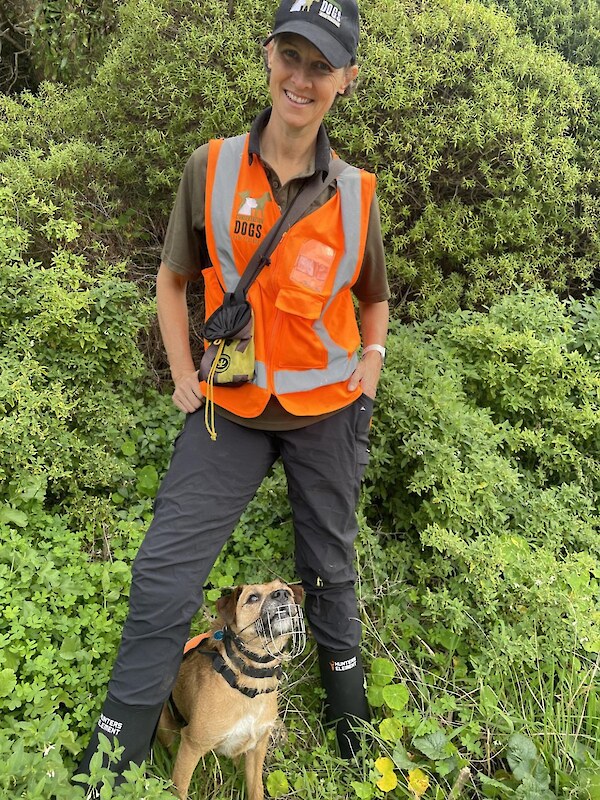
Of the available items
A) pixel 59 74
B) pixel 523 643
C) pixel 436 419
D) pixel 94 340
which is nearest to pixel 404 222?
pixel 436 419

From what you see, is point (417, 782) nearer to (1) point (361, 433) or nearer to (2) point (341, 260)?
(1) point (361, 433)

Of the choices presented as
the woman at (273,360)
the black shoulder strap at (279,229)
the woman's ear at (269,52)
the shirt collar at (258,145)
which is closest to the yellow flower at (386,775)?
the woman at (273,360)

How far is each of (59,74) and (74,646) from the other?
208 inches

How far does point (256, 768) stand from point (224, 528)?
3.58ft

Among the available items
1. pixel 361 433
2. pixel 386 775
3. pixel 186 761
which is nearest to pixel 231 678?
pixel 186 761

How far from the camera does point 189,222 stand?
7.62 ft

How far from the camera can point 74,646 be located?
8.57 ft

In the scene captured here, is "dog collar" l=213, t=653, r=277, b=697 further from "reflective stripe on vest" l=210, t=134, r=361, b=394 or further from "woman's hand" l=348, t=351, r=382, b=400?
"woman's hand" l=348, t=351, r=382, b=400

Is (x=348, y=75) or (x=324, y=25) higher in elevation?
(x=324, y=25)

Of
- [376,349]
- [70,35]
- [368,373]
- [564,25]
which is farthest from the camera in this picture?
[564,25]

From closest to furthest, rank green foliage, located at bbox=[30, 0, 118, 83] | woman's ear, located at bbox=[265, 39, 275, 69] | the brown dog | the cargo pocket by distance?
woman's ear, located at bbox=[265, 39, 275, 69] < the brown dog < the cargo pocket < green foliage, located at bbox=[30, 0, 118, 83]

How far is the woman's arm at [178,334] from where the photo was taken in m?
2.43

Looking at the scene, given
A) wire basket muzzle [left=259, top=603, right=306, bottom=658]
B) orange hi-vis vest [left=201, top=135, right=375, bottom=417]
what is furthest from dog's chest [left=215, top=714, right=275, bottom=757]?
orange hi-vis vest [left=201, top=135, right=375, bottom=417]

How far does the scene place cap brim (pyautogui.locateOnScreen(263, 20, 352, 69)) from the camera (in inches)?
79.9
